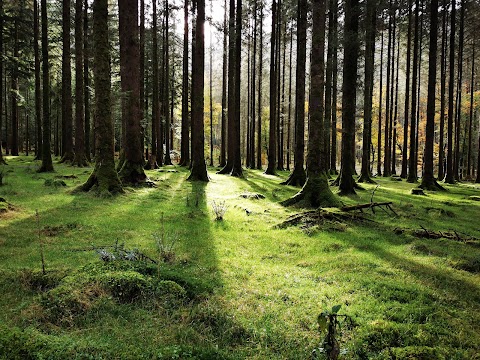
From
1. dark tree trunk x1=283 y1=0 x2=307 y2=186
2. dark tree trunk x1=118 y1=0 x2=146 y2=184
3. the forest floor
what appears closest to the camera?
the forest floor

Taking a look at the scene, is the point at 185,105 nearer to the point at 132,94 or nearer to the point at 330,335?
the point at 132,94

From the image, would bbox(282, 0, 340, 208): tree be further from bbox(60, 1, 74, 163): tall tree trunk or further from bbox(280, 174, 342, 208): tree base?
bbox(60, 1, 74, 163): tall tree trunk

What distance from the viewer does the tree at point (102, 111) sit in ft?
33.2

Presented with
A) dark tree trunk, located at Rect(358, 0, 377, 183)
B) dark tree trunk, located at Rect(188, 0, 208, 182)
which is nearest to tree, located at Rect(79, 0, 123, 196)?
dark tree trunk, located at Rect(188, 0, 208, 182)

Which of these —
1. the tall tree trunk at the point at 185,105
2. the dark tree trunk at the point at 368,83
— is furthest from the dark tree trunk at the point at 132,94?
the dark tree trunk at the point at 368,83

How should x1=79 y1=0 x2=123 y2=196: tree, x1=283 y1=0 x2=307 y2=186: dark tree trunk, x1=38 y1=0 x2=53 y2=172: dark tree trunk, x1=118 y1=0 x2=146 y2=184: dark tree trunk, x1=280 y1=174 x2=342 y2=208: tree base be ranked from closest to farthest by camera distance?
x1=280 y1=174 x2=342 y2=208: tree base < x1=79 y1=0 x2=123 y2=196: tree < x1=118 y1=0 x2=146 y2=184: dark tree trunk < x1=38 y1=0 x2=53 y2=172: dark tree trunk < x1=283 y1=0 x2=307 y2=186: dark tree trunk

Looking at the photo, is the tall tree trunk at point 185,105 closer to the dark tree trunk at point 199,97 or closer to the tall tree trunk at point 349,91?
the dark tree trunk at point 199,97

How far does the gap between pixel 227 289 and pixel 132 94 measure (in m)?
11.1

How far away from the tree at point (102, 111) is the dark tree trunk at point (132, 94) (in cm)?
209

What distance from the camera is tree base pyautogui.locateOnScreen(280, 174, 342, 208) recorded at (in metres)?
9.48

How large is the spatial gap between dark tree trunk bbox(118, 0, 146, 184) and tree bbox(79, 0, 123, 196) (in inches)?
82.3

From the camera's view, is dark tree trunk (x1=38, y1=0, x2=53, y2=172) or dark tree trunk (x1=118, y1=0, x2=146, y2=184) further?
dark tree trunk (x1=38, y1=0, x2=53, y2=172)

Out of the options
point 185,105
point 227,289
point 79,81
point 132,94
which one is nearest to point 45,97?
point 79,81

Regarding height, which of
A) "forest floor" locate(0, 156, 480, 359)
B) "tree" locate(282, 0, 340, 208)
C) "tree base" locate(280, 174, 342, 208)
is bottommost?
"forest floor" locate(0, 156, 480, 359)
